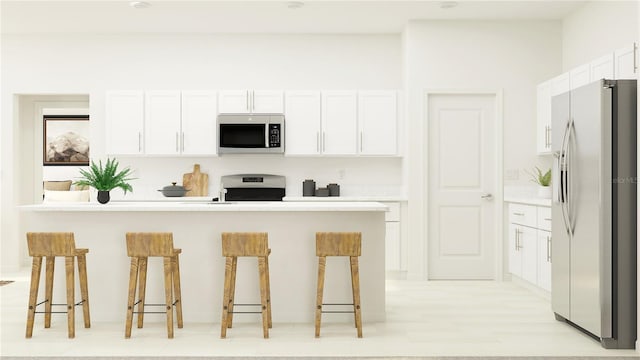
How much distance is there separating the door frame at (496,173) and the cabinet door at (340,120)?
0.83 meters

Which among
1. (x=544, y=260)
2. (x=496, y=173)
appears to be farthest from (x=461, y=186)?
(x=544, y=260)

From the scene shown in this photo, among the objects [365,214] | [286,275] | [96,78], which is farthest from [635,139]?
[96,78]

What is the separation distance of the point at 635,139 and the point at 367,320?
2.23m

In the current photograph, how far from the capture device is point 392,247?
21.0 feet

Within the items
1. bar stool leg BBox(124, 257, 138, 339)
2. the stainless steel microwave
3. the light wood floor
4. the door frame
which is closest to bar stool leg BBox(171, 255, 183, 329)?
the light wood floor

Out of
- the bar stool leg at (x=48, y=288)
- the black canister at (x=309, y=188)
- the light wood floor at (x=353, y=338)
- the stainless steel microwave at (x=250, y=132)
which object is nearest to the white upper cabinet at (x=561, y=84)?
the light wood floor at (x=353, y=338)

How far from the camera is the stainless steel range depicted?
6906mm

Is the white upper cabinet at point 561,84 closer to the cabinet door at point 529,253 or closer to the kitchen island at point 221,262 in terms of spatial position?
the cabinet door at point 529,253

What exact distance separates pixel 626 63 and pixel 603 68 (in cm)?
35

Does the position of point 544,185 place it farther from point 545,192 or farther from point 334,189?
point 334,189

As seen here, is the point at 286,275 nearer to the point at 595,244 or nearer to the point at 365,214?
the point at 365,214

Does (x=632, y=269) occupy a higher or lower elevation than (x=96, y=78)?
lower

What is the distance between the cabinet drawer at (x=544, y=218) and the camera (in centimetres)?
505

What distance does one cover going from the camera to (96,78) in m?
6.94
